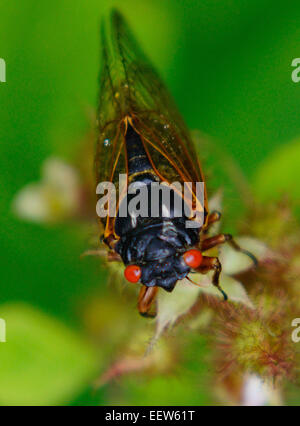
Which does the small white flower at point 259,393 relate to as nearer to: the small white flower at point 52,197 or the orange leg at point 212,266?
the orange leg at point 212,266

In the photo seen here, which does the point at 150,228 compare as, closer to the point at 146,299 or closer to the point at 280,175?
the point at 146,299

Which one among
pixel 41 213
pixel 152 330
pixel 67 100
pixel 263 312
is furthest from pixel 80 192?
pixel 263 312

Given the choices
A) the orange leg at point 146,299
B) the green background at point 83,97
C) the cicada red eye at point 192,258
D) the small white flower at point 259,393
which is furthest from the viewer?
the green background at point 83,97

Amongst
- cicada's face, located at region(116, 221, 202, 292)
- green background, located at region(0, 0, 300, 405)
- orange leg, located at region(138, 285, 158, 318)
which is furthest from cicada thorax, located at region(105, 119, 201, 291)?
green background, located at region(0, 0, 300, 405)

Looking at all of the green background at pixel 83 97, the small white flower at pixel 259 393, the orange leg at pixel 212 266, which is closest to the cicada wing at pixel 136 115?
the orange leg at pixel 212 266

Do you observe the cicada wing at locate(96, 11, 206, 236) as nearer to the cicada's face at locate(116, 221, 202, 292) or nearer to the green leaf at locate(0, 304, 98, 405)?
the cicada's face at locate(116, 221, 202, 292)

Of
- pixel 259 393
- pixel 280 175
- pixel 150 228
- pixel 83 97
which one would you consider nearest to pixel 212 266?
pixel 150 228
